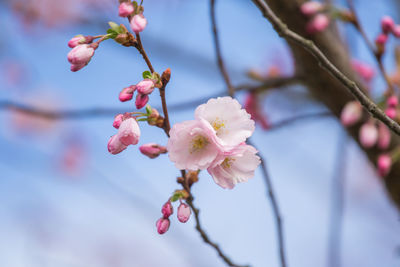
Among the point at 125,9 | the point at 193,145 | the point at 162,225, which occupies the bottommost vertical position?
the point at 162,225

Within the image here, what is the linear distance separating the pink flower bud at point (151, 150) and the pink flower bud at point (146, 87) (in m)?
0.13

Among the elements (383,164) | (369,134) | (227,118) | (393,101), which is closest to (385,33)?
(393,101)

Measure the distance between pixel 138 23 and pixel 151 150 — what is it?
24 centimetres

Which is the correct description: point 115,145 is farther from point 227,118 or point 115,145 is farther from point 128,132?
point 227,118

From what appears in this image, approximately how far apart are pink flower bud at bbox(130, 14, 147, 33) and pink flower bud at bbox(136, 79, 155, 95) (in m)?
0.08

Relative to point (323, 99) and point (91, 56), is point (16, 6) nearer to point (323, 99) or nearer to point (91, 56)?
point (323, 99)

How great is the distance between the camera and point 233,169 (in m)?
0.71

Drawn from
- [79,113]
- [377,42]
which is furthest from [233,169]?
[79,113]

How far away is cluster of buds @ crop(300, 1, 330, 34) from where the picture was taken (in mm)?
1368

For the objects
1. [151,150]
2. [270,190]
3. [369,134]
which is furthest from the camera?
[369,134]

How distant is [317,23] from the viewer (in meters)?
1.38

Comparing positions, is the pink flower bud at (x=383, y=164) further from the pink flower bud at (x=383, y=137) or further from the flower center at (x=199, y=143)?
the flower center at (x=199, y=143)

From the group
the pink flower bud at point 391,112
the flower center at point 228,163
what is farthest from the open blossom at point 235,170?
the pink flower bud at point 391,112

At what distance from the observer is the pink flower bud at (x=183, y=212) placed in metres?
0.68
